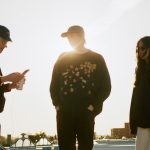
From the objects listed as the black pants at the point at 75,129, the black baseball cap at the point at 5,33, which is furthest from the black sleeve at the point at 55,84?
the black baseball cap at the point at 5,33

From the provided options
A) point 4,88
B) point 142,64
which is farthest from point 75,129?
point 142,64

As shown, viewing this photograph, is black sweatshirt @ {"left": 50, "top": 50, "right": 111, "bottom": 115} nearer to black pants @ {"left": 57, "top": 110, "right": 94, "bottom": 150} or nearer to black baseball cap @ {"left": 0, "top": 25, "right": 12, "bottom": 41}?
black pants @ {"left": 57, "top": 110, "right": 94, "bottom": 150}

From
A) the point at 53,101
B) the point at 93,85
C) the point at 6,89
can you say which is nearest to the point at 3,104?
the point at 6,89

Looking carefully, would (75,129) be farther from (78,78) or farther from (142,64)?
(142,64)

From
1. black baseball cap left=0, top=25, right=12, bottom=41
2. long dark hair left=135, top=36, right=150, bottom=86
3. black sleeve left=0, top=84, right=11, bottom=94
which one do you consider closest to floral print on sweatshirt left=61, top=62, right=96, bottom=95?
long dark hair left=135, top=36, right=150, bottom=86

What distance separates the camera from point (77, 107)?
566 centimetres

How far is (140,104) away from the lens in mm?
5551

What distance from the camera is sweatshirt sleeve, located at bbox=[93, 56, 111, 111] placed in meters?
5.79

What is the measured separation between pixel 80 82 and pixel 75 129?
0.62 meters

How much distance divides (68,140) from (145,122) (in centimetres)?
105

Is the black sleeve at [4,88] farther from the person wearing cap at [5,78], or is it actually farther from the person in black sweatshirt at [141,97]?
the person in black sweatshirt at [141,97]

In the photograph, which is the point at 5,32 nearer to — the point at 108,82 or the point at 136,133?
the point at 108,82

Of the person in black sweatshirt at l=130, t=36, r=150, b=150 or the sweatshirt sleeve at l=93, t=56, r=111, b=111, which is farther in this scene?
the sweatshirt sleeve at l=93, t=56, r=111, b=111

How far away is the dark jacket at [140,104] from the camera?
553cm
